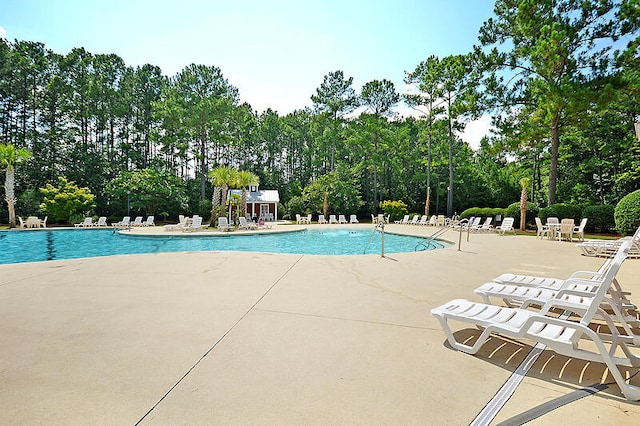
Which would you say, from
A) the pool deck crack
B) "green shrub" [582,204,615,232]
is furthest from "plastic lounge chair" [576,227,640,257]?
"green shrub" [582,204,615,232]

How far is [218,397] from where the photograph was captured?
2.07 metres

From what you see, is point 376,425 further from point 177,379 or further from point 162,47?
point 162,47

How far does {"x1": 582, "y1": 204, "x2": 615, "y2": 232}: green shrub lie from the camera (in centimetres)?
1473

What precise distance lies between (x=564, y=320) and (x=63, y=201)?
86.6 feet

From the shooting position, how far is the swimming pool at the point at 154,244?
11811mm

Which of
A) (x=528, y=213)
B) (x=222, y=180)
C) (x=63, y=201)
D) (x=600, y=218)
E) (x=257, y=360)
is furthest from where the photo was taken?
(x=63, y=201)

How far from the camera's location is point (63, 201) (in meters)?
21.3

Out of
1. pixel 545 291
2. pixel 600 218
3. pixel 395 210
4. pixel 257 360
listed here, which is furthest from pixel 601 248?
pixel 395 210

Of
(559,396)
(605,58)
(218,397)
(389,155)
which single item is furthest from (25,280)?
(389,155)

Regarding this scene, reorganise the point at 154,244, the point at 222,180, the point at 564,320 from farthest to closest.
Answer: the point at 222,180, the point at 154,244, the point at 564,320

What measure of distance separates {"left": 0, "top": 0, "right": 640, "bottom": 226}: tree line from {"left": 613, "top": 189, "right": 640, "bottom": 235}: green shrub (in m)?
5.31

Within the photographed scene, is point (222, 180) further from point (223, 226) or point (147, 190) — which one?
point (147, 190)

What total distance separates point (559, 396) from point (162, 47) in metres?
12.4

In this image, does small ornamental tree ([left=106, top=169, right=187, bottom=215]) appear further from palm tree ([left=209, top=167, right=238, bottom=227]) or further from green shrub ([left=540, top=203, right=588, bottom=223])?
green shrub ([left=540, top=203, right=588, bottom=223])
